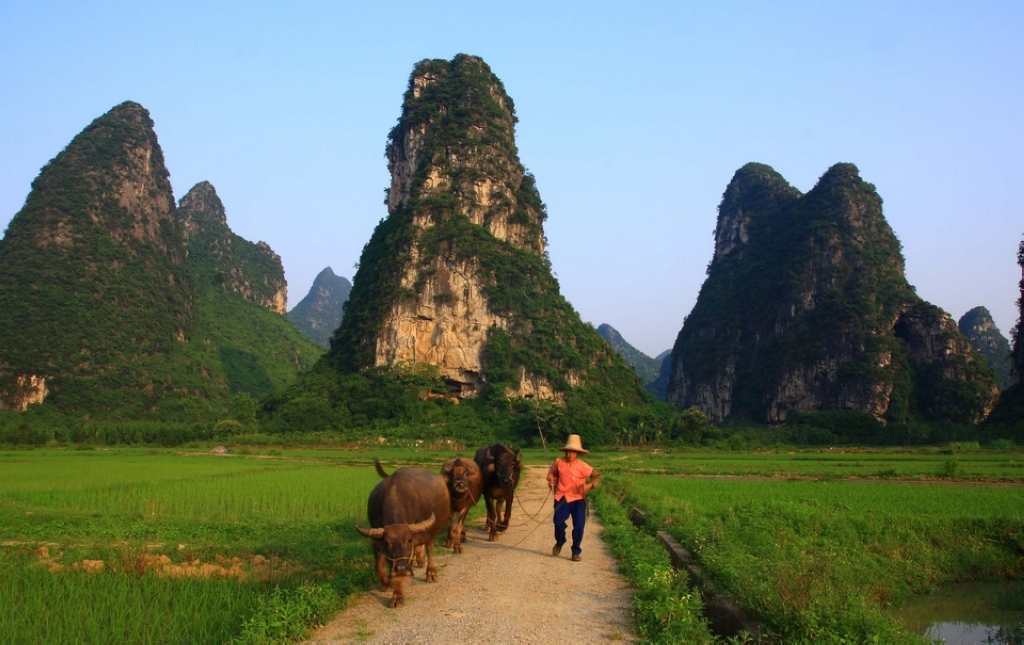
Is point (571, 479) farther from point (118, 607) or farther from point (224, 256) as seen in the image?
point (224, 256)

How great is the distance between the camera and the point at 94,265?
69.9 metres

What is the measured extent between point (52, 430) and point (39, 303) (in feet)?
83.7

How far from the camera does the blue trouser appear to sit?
7.86m

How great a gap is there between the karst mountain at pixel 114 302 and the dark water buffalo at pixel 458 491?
61306 millimetres

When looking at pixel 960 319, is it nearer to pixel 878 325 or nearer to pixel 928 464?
pixel 878 325

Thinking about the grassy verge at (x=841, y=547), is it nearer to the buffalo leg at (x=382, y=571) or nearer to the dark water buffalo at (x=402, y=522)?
the dark water buffalo at (x=402, y=522)

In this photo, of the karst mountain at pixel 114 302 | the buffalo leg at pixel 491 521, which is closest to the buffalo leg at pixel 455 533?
the buffalo leg at pixel 491 521

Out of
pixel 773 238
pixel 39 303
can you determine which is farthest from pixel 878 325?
A: pixel 39 303

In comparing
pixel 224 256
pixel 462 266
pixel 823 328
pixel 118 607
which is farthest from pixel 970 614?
pixel 224 256

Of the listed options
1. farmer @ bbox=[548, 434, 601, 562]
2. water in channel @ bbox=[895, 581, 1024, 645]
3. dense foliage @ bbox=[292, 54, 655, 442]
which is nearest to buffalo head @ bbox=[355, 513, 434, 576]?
farmer @ bbox=[548, 434, 601, 562]

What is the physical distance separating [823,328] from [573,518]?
235 ft

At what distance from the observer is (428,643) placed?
15.7ft

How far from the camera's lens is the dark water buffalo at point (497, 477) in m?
9.30

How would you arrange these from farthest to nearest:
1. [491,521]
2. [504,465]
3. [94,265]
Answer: [94,265], [491,521], [504,465]
